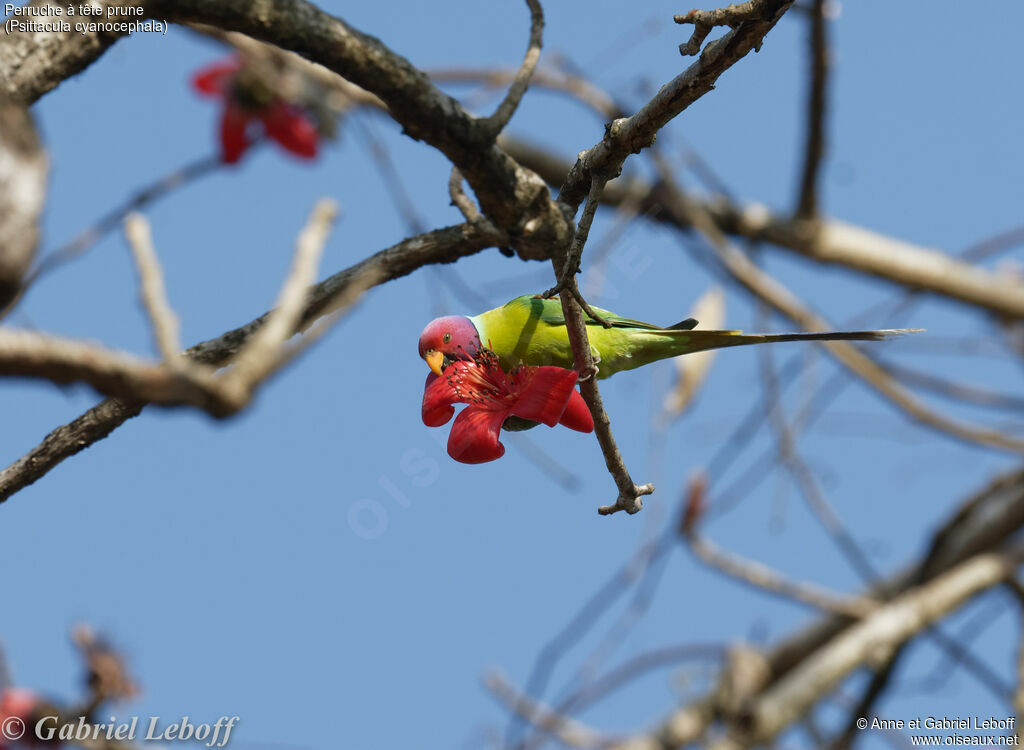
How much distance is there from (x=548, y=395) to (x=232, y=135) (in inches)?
84.8

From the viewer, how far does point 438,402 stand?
271 cm

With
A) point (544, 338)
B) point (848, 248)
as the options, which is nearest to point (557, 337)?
point (544, 338)

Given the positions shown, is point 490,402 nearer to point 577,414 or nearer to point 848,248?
point 577,414

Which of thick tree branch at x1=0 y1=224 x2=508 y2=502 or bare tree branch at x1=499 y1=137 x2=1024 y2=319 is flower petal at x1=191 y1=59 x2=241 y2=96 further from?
bare tree branch at x1=499 y1=137 x2=1024 y2=319

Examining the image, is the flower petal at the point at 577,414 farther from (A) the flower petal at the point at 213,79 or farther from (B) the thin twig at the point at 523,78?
(A) the flower petal at the point at 213,79

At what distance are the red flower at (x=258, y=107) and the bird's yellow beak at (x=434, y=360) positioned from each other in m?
1.35

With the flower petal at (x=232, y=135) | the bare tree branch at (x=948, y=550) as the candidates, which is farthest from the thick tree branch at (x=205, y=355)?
the bare tree branch at (x=948, y=550)

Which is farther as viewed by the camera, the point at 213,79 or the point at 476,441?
the point at 213,79

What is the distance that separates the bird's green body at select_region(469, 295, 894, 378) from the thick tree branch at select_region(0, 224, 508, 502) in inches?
22.5

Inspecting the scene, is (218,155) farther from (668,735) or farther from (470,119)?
(668,735)

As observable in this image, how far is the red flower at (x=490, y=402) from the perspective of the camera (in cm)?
243

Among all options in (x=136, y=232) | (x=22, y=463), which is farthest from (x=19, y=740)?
(x=136, y=232)

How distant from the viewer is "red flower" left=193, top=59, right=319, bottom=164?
12.9 feet

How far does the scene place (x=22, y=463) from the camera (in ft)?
7.72
